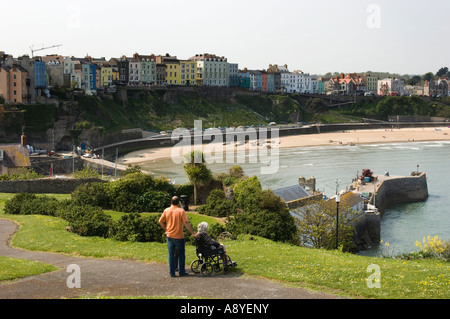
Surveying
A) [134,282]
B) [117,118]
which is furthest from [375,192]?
[117,118]

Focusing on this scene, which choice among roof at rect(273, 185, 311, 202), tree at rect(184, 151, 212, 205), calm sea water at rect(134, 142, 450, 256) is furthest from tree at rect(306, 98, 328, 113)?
tree at rect(184, 151, 212, 205)

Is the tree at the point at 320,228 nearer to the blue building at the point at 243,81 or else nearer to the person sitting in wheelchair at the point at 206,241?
the person sitting in wheelchair at the point at 206,241

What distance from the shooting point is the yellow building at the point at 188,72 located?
477 ft

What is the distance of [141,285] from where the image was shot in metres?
13.2

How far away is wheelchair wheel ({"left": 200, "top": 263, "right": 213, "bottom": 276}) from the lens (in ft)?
46.3

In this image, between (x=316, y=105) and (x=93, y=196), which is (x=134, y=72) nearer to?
(x=316, y=105)

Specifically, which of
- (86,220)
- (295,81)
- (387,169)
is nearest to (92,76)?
(387,169)

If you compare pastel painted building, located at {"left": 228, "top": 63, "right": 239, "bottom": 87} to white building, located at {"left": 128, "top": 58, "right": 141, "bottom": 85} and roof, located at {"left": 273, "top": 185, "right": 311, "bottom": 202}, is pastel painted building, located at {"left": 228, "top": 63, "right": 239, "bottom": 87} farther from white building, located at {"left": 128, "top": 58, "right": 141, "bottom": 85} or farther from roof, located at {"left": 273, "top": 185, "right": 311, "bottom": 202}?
roof, located at {"left": 273, "top": 185, "right": 311, "bottom": 202}

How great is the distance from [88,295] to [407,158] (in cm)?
8181

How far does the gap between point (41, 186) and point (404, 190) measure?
121 feet

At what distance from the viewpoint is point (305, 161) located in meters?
82.8

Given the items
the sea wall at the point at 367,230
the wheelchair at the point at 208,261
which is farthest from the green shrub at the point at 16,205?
the sea wall at the point at 367,230

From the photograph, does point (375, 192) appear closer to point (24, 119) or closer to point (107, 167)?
point (107, 167)

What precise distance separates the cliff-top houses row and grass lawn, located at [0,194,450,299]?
7038 cm
